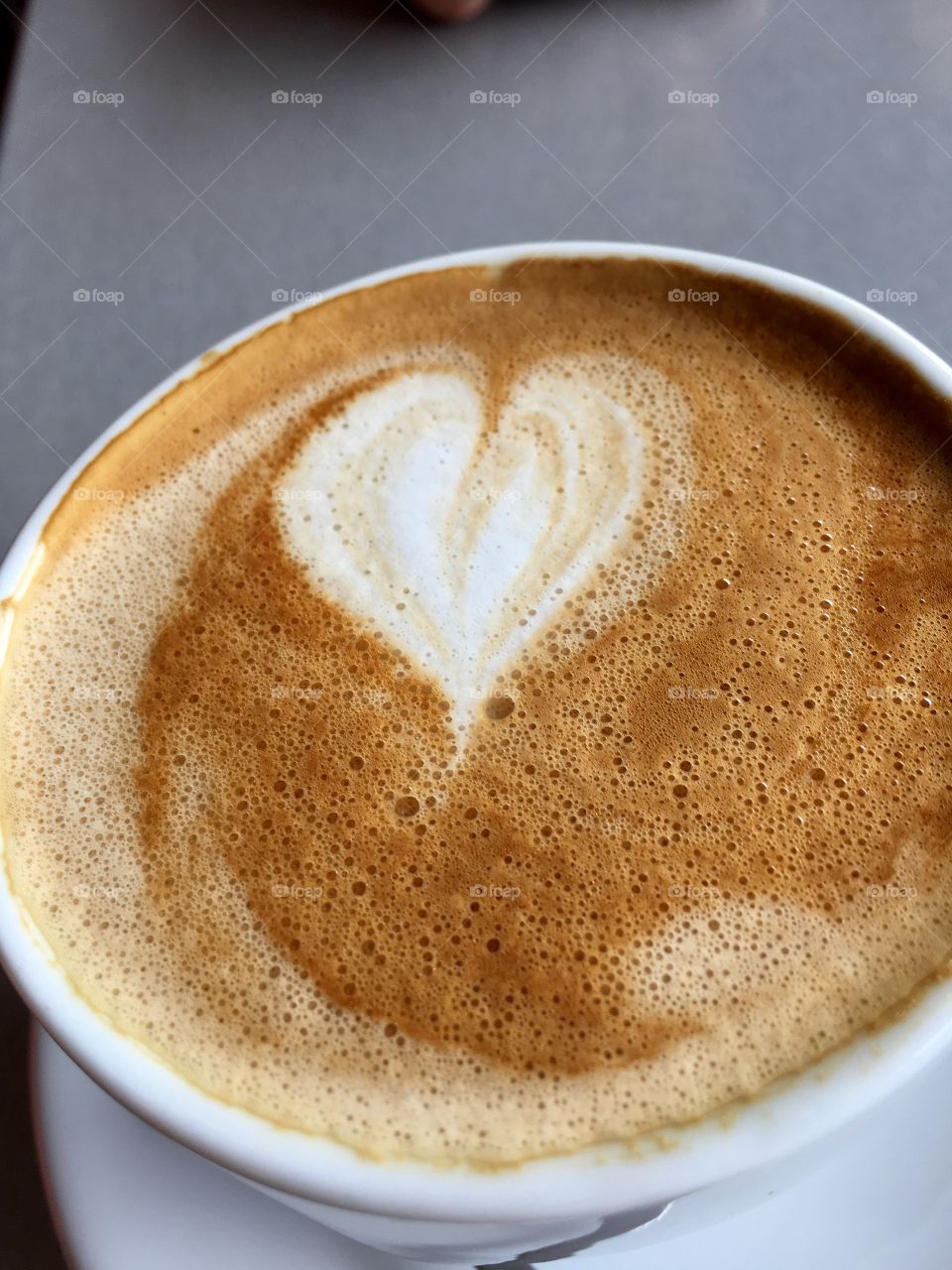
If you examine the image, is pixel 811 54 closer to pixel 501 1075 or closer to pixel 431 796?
pixel 431 796

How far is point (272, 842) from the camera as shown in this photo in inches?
29.7

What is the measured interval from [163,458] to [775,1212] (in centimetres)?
81
